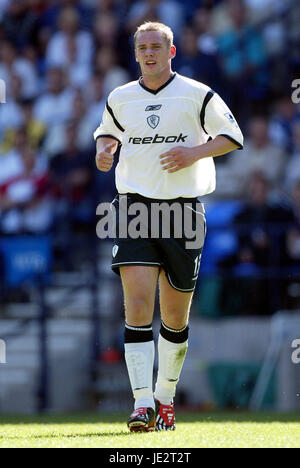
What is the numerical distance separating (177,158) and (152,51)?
62 centimetres

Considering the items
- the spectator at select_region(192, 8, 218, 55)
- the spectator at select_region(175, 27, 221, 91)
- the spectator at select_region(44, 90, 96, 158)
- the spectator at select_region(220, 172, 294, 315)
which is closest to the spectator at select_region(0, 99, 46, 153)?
the spectator at select_region(44, 90, 96, 158)

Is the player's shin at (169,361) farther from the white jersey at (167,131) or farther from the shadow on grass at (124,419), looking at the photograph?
the shadow on grass at (124,419)

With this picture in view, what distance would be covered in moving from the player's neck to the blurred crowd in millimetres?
4329

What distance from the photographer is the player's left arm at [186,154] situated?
19.2 feet

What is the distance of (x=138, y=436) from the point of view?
543cm

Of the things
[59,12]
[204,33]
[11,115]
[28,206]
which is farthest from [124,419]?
[59,12]

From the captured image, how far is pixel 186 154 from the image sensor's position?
586 cm

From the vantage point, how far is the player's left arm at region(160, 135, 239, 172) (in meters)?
5.86

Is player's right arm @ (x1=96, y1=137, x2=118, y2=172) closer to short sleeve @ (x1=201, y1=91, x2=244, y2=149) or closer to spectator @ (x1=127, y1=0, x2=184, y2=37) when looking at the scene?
short sleeve @ (x1=201, y1=91, x2=244, y2=149)

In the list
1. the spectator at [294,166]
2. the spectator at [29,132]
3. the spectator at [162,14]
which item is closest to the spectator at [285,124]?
the spectator at [294,166]

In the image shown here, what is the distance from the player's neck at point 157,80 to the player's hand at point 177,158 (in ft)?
1.45
